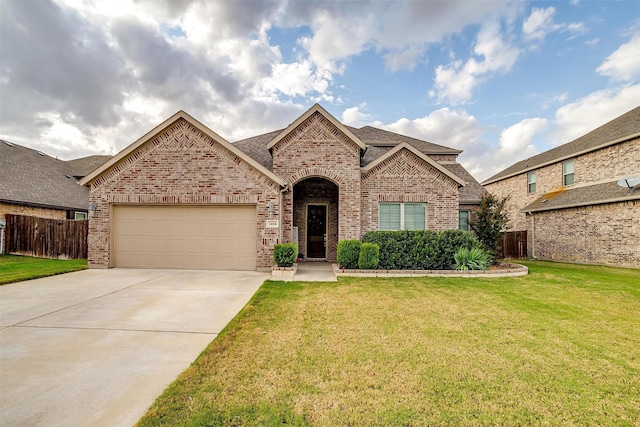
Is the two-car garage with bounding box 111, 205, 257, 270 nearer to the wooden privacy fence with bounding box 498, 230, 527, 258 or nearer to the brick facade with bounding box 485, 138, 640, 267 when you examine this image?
the wooden privacy fence with bounding box 498, 230, 527, 258

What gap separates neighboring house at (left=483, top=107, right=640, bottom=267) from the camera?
1275cm

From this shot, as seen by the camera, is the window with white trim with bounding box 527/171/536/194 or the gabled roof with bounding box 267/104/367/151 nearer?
the gabled roof with bounding box 267/104/367/151

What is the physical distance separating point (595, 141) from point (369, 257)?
15.7 m

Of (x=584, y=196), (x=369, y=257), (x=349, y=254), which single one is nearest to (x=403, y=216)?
(x=369, y=257)

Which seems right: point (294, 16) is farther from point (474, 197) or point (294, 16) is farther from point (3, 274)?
point (3, 274)

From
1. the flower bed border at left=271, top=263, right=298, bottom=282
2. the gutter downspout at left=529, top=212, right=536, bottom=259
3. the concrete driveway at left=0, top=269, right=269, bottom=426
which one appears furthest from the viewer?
the gutter downspout at left=529, top=212, right=536, bottom=259

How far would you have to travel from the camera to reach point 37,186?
56.5 feet

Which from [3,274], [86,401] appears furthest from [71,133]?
[86,401]

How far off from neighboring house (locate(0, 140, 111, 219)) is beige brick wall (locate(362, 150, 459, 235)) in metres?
18.4

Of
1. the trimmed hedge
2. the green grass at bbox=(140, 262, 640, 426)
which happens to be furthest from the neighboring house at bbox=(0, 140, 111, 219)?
the trimmed hedge

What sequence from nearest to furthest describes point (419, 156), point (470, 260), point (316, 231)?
point (470, 260) < point (419, 156) < point (316, 231)

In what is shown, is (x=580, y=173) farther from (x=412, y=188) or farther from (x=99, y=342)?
(x=99, y=342)

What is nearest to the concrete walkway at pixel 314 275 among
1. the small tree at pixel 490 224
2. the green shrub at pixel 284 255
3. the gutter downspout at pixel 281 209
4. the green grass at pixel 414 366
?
the green shrub at pixel 284 255

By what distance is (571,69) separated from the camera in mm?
14227
